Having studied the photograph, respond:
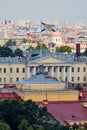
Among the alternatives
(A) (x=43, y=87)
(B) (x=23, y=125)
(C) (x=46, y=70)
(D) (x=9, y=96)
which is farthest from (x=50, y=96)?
(C) (x=46, y=70)

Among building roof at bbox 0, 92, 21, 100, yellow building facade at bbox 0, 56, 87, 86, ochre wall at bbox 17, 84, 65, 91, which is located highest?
ochre wall at bbox 17, 84, 65, 91

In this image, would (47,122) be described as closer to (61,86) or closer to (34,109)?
(34,109)

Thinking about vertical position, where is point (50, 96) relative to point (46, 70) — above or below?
above

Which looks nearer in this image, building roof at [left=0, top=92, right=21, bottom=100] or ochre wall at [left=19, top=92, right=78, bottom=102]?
ochre wall at [left=19, top=92, right=78, bottom=102]

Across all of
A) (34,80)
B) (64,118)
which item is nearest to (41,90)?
(34,80)

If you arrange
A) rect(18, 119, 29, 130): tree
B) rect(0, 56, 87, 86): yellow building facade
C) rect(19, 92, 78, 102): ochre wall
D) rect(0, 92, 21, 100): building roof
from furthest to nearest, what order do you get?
rect(0, 56, 87, 86): yellow building facade, rect(0, 92, 21, 100): building roof, rect(19, 92, 78, 102): ochre wall, rect(18, 119, 29, 130): tree

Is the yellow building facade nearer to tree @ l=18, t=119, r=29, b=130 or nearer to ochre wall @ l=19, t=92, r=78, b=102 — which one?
ochre wall @ l=19, t=92, r=78, b=102

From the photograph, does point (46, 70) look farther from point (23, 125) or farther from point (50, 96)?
point (23, 125)

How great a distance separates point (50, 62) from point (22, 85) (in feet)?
90.7

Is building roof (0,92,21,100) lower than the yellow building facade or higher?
higher

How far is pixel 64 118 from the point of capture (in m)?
30.7

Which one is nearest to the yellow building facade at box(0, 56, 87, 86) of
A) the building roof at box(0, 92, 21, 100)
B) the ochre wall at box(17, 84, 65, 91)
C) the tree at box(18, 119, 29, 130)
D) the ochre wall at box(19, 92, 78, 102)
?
the building roof at box(0, 92, 21, 100)

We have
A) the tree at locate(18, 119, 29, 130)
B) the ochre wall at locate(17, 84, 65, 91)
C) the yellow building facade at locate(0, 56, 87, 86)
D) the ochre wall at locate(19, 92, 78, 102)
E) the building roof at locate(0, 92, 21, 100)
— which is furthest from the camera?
the yellow building facade at locate(0, 56, 87, 86)

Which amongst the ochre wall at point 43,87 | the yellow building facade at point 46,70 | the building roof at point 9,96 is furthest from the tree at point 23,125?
the yellow building facade at point 46,70
